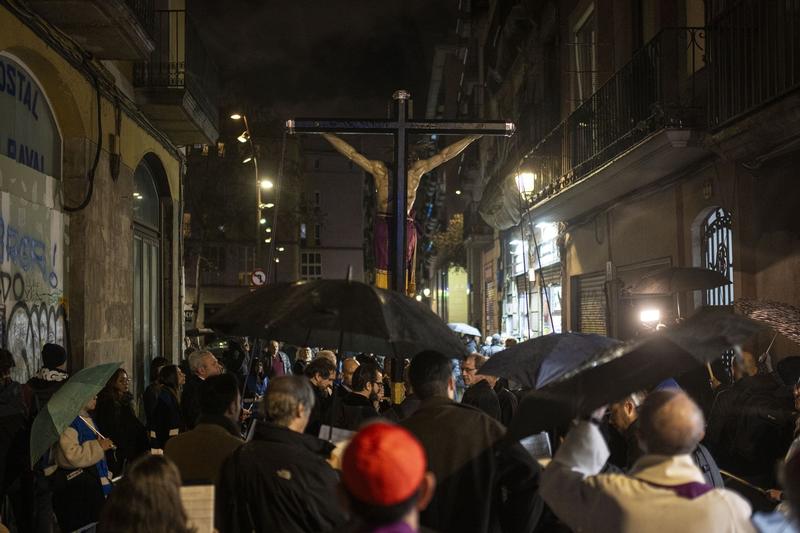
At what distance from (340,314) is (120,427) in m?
4.54

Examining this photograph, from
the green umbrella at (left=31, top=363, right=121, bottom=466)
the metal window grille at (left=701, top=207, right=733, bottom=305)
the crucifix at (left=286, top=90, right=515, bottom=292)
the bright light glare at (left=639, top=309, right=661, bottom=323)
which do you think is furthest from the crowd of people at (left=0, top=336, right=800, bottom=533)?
the bright light glare at (left=639, top=309, right=661, bottom=323)

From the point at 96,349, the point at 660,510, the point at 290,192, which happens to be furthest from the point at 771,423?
the point at 290,192

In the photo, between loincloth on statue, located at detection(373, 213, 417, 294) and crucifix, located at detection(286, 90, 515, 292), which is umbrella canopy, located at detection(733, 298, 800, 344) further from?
loincloth on statue, located at detection(373, 213, 417, 294)

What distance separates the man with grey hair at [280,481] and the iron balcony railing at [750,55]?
19.9 ft

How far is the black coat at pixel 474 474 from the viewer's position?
400cm

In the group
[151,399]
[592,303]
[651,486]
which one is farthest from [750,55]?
[592,303]

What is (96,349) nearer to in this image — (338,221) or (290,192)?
(290,192)

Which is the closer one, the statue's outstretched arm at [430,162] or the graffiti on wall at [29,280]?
the statue's outstretched arm at [430,162]

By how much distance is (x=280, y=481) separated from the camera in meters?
3.75

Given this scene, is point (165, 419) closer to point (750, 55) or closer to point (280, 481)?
point (280, 481)

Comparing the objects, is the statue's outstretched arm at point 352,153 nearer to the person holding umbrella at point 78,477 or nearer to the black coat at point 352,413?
the black coat at point 352,413

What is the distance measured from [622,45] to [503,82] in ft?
43.7

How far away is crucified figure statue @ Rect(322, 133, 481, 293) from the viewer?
8437 millimetres

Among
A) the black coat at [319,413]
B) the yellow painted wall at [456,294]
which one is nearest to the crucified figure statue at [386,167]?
the black coat at [319,413]
